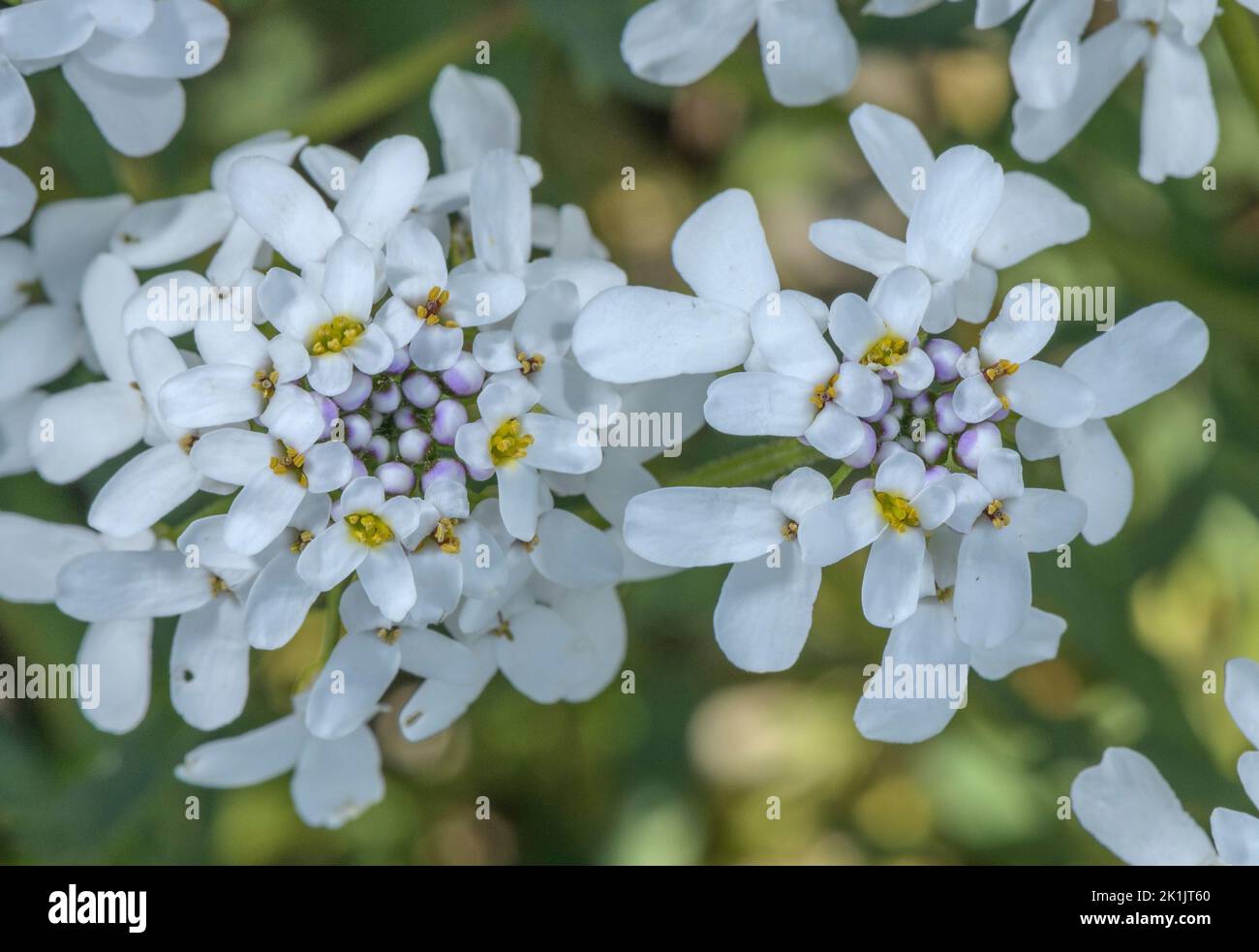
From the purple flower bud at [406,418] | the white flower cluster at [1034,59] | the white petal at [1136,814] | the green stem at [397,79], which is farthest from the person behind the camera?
the green stem at [397,79]

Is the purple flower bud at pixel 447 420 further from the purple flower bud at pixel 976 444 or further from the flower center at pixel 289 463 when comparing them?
the purple flower bud at pixel 976 444

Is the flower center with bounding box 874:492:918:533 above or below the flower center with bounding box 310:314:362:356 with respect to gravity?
below

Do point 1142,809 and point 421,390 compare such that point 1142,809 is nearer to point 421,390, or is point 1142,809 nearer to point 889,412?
point 889,412

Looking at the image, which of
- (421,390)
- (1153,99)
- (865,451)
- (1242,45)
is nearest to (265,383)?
(421,390)

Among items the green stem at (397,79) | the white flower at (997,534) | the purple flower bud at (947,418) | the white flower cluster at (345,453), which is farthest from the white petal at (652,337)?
the green stem at (397,79)

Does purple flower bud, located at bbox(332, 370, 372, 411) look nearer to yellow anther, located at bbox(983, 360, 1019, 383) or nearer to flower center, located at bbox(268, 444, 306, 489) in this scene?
flower center, located at bbox(268, 444, 306, 489)

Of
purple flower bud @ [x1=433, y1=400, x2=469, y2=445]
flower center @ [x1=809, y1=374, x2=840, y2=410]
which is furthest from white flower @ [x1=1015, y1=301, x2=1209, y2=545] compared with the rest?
purple flower bud @ [x1=433, y1=400, x2=469, y2=445]
